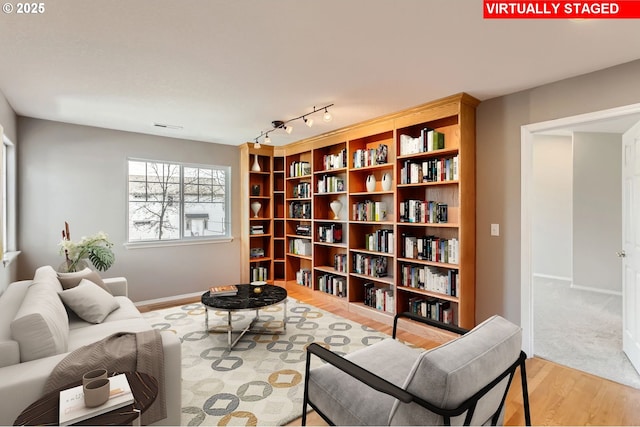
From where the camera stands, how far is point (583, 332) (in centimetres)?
339

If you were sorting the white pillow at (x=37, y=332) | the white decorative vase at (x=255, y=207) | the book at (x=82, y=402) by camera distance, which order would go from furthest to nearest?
1. the white decorative vase at (x=255, y=207)
2. the white pillow at (x=37, y=332)
3. the book at (x=82, y=402)

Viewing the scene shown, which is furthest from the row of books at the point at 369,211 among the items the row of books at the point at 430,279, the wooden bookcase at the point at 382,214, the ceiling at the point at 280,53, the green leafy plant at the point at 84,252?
the green leafy plant at the point at 84,252

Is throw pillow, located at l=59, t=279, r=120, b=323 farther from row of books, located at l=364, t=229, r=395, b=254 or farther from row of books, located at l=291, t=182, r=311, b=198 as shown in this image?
row of books, located at l=291, t=182, r=311, b=198

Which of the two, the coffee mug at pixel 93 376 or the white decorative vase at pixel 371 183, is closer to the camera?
the coffee mug at pixel 93 376

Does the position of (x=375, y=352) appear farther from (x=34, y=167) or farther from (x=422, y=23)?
(x=34, y=167)

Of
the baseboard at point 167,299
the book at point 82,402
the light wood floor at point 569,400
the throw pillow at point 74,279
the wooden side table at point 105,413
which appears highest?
the throw pillow at point 74,279

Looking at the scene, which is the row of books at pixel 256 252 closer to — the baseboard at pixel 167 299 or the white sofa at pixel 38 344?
the baseboard at pixel 167 299

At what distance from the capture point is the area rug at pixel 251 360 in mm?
2064

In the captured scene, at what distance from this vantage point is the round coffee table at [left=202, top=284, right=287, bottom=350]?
Answer: 2.97 metres

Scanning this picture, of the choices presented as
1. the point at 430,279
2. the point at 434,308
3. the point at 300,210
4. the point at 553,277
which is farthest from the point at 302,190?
the point at 553,277

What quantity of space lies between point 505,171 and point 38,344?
3.66 meters

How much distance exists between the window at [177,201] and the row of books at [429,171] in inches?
121

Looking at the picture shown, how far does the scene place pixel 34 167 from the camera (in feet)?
12.1

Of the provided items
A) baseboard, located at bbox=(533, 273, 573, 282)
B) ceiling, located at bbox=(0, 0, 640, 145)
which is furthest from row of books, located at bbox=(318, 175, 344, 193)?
baseboard, located at bbox=(533, 273, 573, 282)
